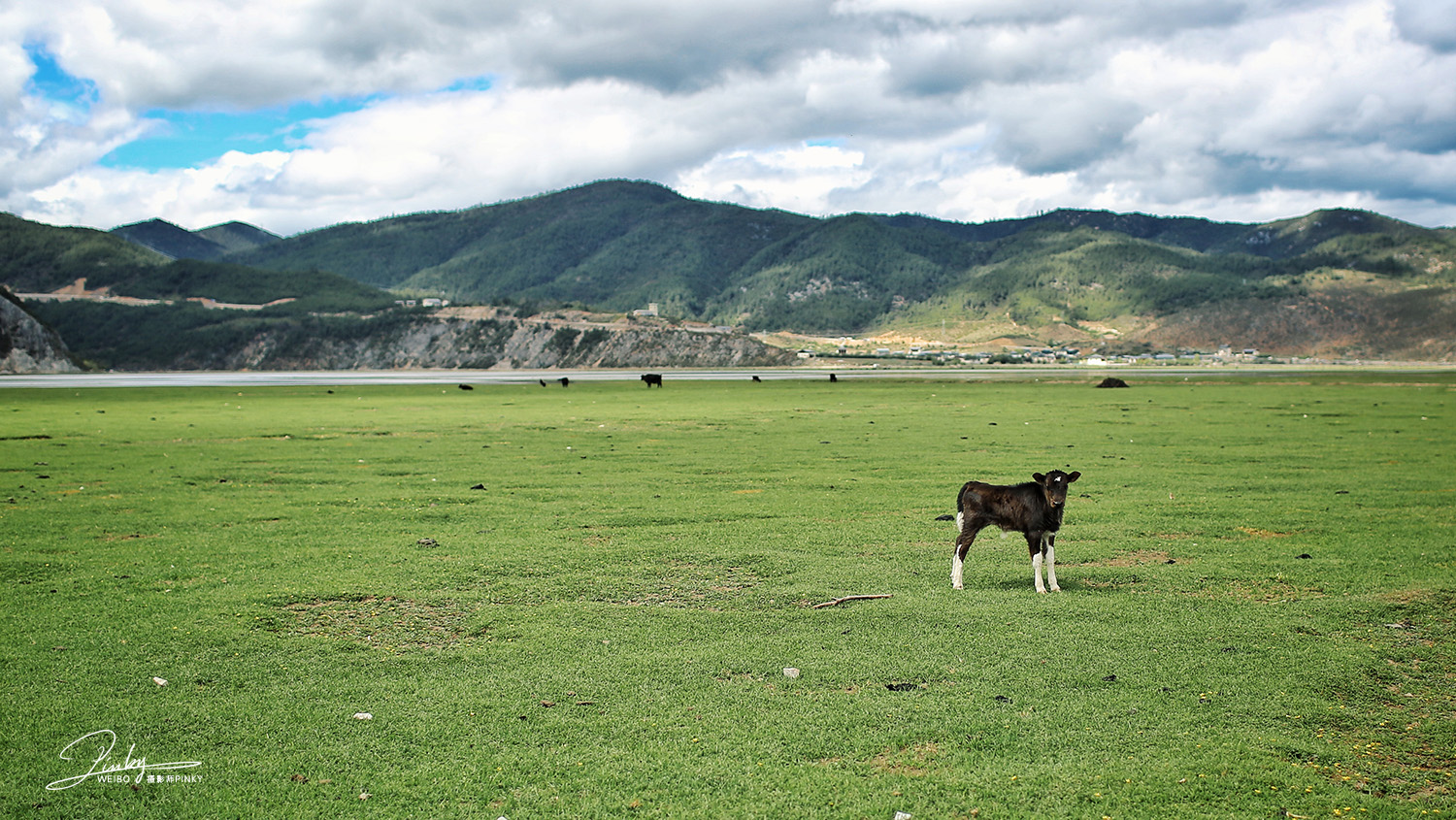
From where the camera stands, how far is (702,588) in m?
10.5

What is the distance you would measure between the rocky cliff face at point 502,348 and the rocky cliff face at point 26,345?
42.5 m

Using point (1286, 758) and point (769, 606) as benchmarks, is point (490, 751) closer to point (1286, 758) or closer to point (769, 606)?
point (769, 606)

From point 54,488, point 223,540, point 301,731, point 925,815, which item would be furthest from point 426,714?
point 54,488

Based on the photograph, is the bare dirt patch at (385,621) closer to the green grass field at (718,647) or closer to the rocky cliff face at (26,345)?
the green grass field at (718,647)

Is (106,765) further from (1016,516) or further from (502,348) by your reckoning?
(502,348)

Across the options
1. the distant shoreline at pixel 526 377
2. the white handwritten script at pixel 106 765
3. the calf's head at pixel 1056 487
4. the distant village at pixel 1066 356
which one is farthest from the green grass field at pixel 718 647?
the distant village at pixel 1066 356

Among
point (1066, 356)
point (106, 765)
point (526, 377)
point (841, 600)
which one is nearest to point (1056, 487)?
point (841, 600)

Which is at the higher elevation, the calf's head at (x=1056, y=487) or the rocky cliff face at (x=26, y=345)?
the rocky cliff face at (x=26, y=345)

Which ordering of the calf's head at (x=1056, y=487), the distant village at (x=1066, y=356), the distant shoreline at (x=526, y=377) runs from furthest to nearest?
the distant village at (x=1066, y=356)
the distant shoreline at (x=526, y=377)
the calf's head at (x=1056, y=487)

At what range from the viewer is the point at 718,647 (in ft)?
27.2

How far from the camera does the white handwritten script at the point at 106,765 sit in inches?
228

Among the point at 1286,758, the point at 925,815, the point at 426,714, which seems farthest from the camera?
the point at 426,714

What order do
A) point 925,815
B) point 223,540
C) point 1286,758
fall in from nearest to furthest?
1. point 925,815
2. point 1286,758
3. point 223,540

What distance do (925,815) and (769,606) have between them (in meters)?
4.39
